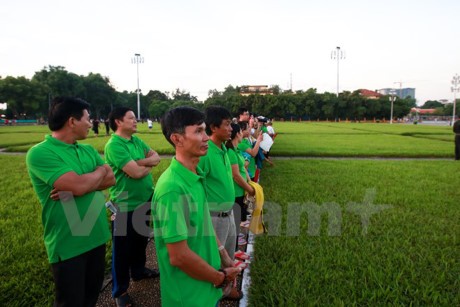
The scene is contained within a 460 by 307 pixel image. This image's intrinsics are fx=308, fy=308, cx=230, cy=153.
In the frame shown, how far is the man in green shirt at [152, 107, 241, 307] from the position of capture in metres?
1.54

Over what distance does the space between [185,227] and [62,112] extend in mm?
1314

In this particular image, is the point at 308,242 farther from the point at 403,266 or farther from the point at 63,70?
the point at 63,70

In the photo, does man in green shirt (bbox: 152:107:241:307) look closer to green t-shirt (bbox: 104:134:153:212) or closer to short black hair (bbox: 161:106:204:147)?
short black hair (bbox: 161:106:204:147)

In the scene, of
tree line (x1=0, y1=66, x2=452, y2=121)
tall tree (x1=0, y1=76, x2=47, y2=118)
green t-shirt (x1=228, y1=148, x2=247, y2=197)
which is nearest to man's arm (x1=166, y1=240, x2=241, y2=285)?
green t-shirt (x1=228, y1=148, x2=247, y2=197)

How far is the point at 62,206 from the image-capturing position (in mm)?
2121

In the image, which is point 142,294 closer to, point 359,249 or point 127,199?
point 127,199

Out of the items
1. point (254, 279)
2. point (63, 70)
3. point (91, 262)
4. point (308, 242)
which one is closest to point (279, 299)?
point (254, 279)

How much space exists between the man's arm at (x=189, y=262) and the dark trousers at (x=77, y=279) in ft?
3.22

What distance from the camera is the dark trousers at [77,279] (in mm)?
2092

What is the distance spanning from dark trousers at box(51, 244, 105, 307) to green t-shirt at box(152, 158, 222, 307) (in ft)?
2.68

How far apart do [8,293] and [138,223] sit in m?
1.46

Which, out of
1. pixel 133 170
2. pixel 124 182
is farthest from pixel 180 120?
pixel 124 182

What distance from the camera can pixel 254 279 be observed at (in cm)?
337

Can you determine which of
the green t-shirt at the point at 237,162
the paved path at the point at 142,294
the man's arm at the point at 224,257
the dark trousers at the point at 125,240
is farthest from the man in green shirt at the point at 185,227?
the green t-shirt at the point at 237,162
